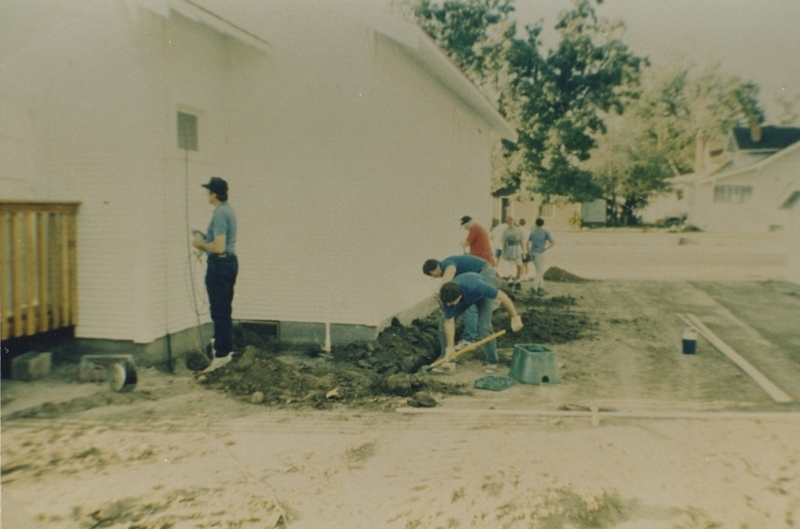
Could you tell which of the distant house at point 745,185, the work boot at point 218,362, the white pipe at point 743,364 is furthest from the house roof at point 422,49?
the distant house at point 745,185

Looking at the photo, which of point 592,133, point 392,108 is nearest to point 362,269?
point 392,108

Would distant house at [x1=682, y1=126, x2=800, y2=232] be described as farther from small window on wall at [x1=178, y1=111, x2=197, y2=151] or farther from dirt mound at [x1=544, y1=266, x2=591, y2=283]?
small window on wall at [x1=178, y1=111, x2=197, y2=151]

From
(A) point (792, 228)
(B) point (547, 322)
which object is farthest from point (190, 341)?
(A) point (792, 228)

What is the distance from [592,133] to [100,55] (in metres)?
33.1

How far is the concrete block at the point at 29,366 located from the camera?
6477 mm

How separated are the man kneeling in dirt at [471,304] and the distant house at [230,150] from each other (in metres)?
1.11

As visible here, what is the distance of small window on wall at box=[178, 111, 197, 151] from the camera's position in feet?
25.6

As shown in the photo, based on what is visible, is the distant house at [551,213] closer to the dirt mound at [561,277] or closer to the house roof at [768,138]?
the house roof at [768,138]

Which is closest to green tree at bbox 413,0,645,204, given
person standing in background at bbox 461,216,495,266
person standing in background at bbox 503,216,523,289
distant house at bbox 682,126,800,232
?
distant house at bbox 682,126,800,232

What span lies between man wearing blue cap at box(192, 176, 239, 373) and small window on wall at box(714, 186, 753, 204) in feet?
147

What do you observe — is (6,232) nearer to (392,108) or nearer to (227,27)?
(227,27)

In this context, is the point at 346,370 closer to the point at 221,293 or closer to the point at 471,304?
the point at 221,293

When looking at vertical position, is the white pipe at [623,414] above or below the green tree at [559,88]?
below

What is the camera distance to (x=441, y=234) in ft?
40.9
